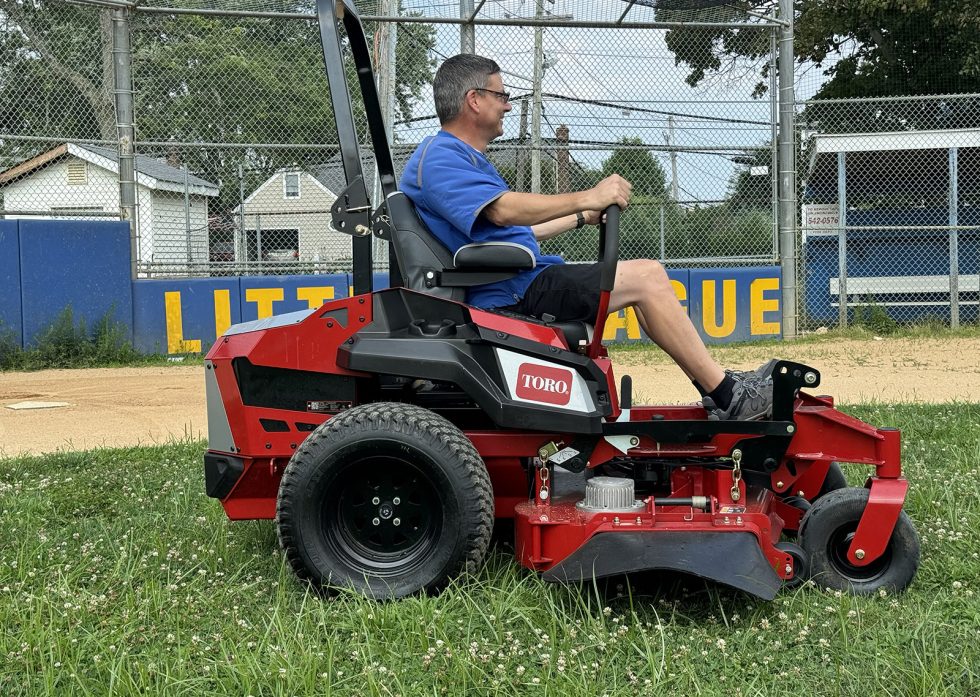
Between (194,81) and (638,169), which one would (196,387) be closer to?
(194,81)

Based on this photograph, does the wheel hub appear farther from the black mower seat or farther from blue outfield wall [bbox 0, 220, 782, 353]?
blue outfield wall [bbox 0, 220, 782, 353]

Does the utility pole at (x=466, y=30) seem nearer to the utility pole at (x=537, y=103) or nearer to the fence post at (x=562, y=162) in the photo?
the utility pole at (x=537, y=103)

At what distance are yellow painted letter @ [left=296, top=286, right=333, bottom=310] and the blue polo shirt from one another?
723cm

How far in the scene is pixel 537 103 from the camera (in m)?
10.8

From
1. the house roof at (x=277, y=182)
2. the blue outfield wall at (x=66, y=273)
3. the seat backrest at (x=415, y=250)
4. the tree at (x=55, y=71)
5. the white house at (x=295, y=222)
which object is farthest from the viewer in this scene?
the white house at (x=295, y=222)

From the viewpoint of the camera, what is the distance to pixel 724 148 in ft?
36.9

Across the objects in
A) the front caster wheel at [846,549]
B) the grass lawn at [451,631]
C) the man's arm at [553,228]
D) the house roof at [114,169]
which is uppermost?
the house roof at [114,169]

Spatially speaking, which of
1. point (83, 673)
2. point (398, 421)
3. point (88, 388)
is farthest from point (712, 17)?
point (83, 673)

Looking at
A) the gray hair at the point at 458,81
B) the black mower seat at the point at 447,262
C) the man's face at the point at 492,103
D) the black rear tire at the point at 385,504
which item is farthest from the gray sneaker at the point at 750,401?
the gray hair at the point at 458,81

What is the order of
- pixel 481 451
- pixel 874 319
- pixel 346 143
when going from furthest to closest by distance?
pixel 874 319 < pixel 346 143 < pixel 481 451

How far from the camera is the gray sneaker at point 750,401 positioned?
3.55 meters

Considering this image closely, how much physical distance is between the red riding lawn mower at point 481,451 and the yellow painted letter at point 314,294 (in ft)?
23.7

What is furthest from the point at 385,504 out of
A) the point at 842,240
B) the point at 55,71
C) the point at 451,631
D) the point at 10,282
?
the point at 842,240

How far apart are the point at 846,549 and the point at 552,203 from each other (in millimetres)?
1461
